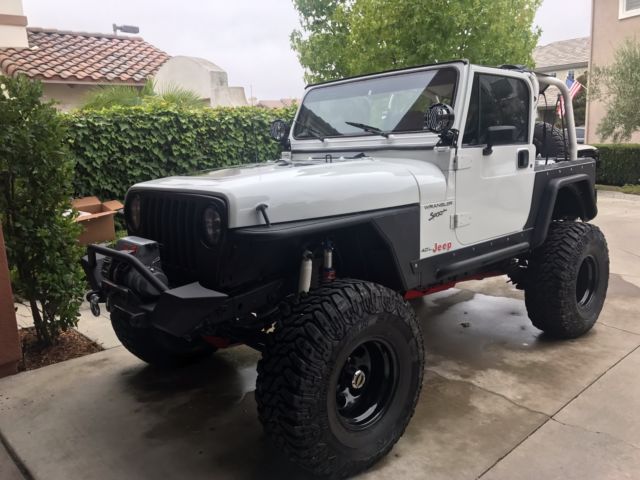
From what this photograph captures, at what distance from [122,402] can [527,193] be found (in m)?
3.07

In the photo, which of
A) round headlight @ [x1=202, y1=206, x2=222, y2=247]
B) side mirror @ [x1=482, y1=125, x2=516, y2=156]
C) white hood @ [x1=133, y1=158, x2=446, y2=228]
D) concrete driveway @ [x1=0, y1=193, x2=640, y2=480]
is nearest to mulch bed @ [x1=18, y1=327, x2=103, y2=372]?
concrete driveway @ [x1=0, y1=193, x2=640, y2=480]

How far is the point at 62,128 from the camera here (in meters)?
3.87

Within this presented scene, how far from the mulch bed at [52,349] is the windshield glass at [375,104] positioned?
2.39 m

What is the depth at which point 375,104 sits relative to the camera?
371cm

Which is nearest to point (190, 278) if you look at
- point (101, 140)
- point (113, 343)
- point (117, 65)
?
point (113, 343)

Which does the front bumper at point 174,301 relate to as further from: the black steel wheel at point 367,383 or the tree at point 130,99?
the tree at point 130,99

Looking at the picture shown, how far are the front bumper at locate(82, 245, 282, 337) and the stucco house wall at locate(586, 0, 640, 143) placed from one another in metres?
16.7

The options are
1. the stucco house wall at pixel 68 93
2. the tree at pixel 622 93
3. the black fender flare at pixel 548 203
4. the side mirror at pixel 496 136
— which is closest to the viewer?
the side mirror at pixel 496 136

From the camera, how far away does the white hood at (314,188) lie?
2.43 metres

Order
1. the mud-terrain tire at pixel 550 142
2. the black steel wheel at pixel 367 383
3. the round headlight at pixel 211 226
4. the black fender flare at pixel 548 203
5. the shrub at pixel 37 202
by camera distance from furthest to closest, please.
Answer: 1. the mud-terrain tire at pixel 550 142
2. the black fender flare at pixel 548 203
3. the shrub at pixel 37 202
4. the black steel wheel at pixel 367 383
5. the round headlight at pixel 211 226

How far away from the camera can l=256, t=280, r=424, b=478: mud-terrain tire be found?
239cm

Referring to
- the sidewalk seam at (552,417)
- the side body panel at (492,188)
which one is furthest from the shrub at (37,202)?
the sidewalk seam at (552,417)

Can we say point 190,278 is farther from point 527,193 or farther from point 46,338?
point 527,193

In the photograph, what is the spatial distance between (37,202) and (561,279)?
150 inches
